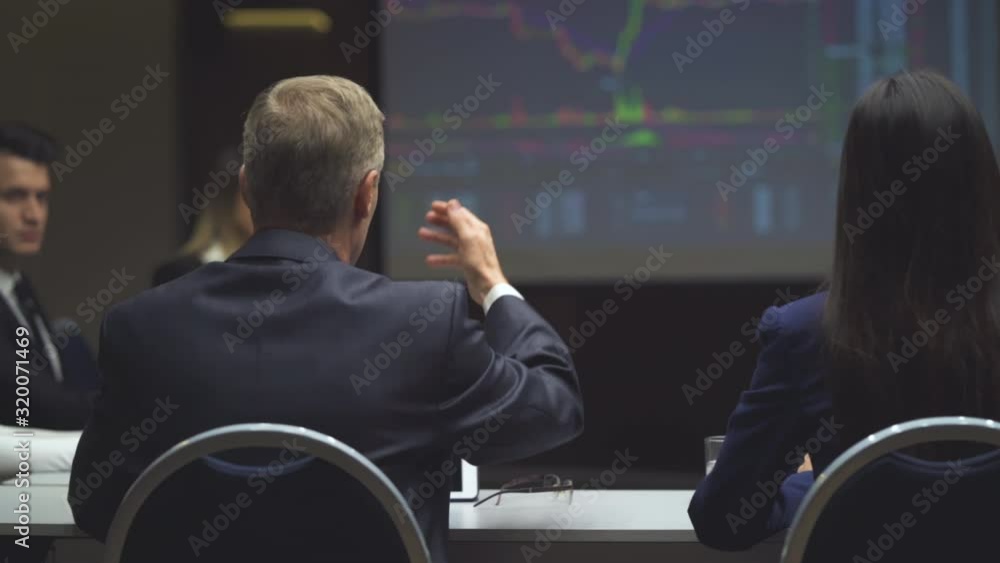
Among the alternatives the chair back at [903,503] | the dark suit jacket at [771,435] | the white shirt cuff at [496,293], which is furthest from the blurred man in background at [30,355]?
the chair back at [903,503]

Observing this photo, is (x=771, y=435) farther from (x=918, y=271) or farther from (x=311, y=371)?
(x=311, y=371)

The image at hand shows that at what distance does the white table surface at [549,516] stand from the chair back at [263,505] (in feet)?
1.06

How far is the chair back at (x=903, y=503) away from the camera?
44.3 inches

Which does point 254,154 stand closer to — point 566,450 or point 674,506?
point 674,506

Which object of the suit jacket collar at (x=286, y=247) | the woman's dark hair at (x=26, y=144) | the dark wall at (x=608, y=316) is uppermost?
the suit jacket collar at (x=286, y=247)

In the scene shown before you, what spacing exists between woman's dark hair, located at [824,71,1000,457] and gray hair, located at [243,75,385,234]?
63cm

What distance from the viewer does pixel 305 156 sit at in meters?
1.46

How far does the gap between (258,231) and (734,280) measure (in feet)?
12.4

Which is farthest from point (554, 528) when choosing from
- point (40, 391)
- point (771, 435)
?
point (40, 391)

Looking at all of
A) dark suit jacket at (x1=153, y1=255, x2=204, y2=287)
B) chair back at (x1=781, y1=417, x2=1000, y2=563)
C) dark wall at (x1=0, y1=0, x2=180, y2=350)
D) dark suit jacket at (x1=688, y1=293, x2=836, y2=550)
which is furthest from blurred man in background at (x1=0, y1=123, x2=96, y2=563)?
dark wall at (x1=0, y1=0, x2=180, y2=350)

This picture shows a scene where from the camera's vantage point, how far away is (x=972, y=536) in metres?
1.17

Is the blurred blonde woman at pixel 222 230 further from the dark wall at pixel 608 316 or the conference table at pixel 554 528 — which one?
the conference table at pixel 554 528

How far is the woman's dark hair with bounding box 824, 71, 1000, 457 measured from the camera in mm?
1341

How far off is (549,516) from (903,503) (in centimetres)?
55
